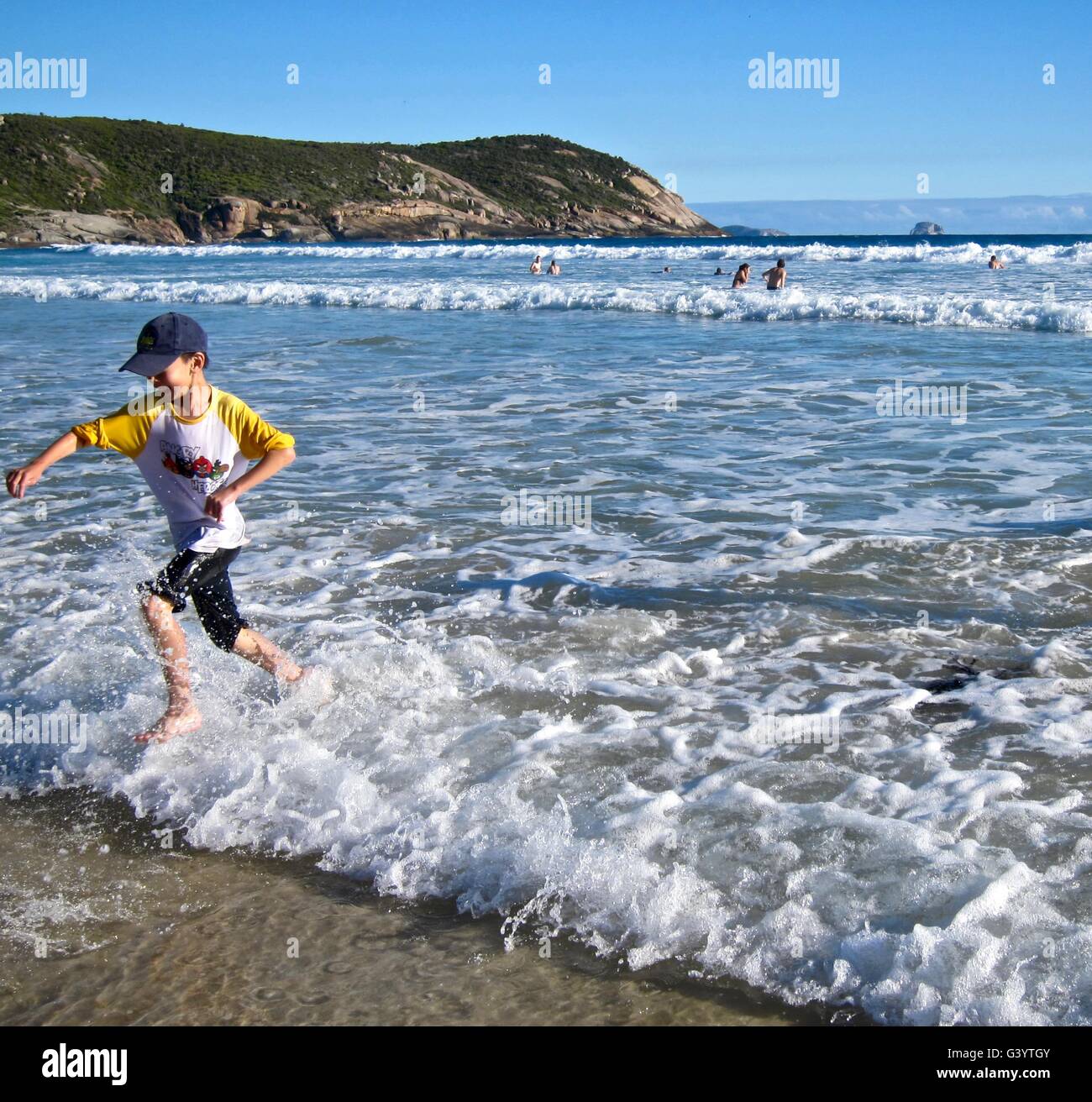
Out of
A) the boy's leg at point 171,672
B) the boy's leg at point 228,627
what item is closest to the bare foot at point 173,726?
the boy's leg at point 171,672

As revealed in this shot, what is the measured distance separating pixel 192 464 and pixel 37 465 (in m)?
0.59

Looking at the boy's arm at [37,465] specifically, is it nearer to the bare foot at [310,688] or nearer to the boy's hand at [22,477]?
the boy's hand at [22,477]

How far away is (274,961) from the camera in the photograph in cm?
321

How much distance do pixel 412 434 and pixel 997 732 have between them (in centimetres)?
733

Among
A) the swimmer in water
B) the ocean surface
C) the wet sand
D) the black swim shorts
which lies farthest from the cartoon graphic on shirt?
the swimmer in water

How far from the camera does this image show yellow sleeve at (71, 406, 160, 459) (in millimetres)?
4328

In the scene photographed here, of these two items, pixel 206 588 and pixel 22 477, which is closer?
pixel 22 477

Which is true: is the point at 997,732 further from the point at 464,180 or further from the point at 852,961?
the point at 464,180

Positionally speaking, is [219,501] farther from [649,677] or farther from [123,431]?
[649,677]

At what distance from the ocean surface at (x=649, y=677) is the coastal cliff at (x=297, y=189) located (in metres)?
82.8

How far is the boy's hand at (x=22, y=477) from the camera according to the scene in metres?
4.02

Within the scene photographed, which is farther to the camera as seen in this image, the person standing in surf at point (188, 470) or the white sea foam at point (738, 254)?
the white sea foam at point (738, 254)

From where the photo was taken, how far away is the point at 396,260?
53469 millimetres

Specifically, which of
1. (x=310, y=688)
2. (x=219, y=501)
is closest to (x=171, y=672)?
(x=310, y=688)
